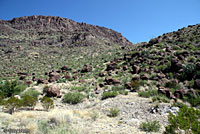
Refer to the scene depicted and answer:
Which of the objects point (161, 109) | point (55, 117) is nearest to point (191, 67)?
point (161, 109)

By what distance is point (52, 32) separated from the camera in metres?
54.0

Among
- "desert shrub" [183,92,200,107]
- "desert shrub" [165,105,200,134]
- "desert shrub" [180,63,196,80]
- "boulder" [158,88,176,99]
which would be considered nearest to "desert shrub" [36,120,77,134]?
"desert shrub" [165,105,200,134]

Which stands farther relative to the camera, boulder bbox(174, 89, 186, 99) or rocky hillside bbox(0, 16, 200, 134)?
boulder bbox(174, 89, 186, 99)

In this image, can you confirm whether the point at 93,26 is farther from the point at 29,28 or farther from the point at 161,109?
the point at 161,109

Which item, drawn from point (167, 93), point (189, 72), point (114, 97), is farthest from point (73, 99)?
point (189, 72)

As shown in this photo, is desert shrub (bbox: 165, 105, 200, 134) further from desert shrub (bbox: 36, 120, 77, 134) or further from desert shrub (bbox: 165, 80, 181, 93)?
desert shrub (bbox: 165, 80, 181, 93)

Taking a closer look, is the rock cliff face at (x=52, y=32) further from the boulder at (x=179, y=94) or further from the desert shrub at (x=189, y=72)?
the boulder at (x=179, y=94)

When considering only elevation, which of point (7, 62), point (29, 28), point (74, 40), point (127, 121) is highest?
point (29, 28)

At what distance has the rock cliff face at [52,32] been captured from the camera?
45.7 m

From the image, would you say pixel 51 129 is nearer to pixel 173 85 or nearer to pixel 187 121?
pixel 187 121

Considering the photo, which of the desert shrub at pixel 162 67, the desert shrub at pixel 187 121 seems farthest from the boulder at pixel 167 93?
the desert shrub at pixel 162 67

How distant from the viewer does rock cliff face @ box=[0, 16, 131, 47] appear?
1799 inches

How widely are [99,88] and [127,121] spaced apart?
573 cm

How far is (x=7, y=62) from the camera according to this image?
93.9 ft
